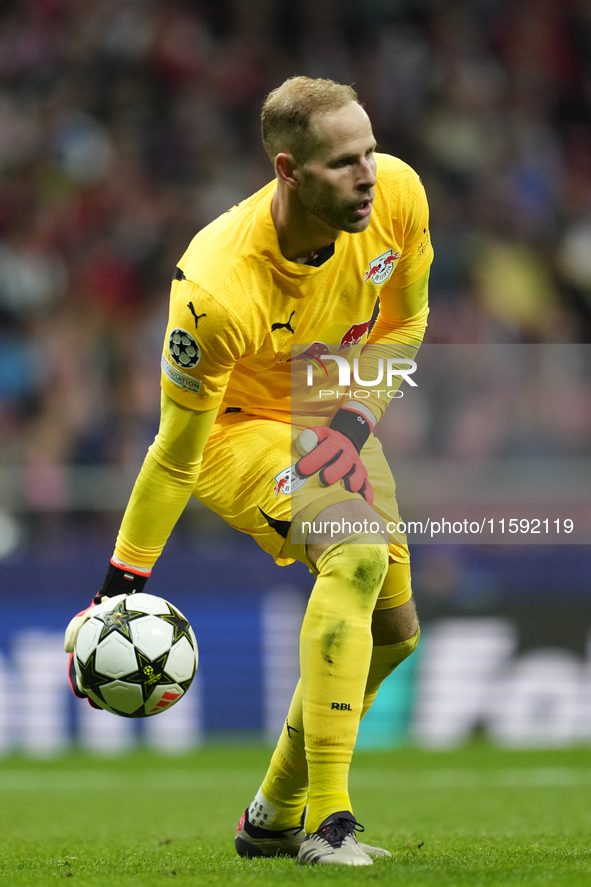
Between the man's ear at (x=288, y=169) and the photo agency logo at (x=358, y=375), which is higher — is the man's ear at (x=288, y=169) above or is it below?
above

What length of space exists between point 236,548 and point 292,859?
515 cm

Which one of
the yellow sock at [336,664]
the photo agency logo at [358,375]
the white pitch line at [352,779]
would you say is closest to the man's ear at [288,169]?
the photo agency logo at [358,375]

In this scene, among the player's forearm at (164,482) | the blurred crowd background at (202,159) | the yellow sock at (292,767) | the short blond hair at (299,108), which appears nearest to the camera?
the short blond hair at (299,108)

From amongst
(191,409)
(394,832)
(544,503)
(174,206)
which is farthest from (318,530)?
(174,206)

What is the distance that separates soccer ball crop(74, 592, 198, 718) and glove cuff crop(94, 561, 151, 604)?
45 millimetres

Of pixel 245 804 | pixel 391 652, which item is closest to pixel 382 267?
pixel 391 652

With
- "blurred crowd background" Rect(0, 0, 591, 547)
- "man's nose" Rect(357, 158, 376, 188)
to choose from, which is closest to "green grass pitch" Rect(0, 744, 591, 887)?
"man's nose" Rect(357, 158, 376, 188)

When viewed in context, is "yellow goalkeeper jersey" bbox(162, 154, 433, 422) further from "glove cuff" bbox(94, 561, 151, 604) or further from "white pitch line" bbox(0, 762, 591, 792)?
"white pitch line" bbox(0, 762, 591, 792)

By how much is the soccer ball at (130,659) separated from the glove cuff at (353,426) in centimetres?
80

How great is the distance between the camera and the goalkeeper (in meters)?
3.54

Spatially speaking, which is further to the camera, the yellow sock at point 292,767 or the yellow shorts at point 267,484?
the yellow sock at point 292,767

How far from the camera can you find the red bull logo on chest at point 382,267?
154 inches

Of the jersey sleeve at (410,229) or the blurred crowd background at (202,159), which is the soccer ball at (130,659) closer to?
the jersey sleeve at (410,229)

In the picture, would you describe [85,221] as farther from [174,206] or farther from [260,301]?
[260,301]
